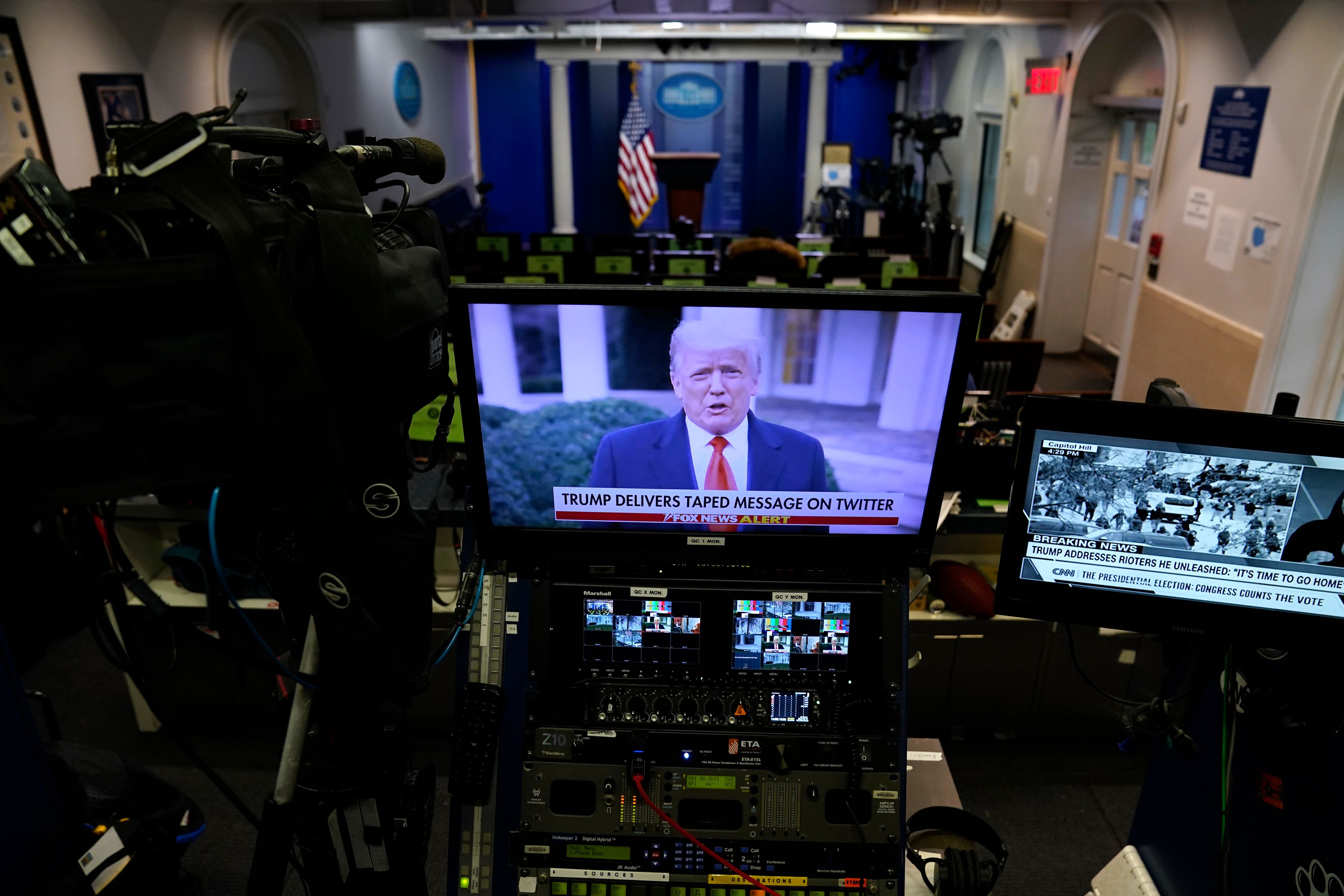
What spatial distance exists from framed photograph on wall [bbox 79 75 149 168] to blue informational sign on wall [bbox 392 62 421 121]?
13.1 ft

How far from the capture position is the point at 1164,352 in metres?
5.68

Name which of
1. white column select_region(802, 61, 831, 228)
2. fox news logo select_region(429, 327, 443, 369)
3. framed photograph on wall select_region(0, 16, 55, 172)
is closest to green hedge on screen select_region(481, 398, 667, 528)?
fox news logo select_region(429, 327, 443, 369)

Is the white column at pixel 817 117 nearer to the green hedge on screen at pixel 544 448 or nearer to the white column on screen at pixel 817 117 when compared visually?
the white column on screen at pixel 817 117

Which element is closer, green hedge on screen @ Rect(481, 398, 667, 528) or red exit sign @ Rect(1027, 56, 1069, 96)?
green hedge on screen @ Rect(481, 398, 667, 528)

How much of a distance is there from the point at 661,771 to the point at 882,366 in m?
0.90

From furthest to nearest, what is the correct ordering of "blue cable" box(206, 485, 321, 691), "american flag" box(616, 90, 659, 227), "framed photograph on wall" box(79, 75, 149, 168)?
"american flag" box(616, 90, 659, 227) → "framed photograph on wall" box(79, 75, 149, 168) → "blue cable" box(206, 485, 321, 691)

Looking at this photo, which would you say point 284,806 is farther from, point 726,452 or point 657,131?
point 657,131

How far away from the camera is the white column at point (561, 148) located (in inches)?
408

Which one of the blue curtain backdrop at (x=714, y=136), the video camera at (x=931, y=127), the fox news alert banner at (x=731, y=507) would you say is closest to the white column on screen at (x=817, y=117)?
the blue curtain backdrop at (x=714, y=136)

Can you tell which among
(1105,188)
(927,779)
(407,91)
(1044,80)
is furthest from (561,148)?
(927,779)

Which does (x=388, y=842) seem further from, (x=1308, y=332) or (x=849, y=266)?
(x=849, y=266)

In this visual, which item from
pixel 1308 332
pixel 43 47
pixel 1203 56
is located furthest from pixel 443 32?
pixel 1308 332

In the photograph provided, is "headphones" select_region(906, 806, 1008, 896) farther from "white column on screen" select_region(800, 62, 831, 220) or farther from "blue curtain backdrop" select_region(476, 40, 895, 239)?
"blue curtain backdrop" select_region(476, 40, 895, 239)

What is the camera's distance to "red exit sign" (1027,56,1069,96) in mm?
6953
